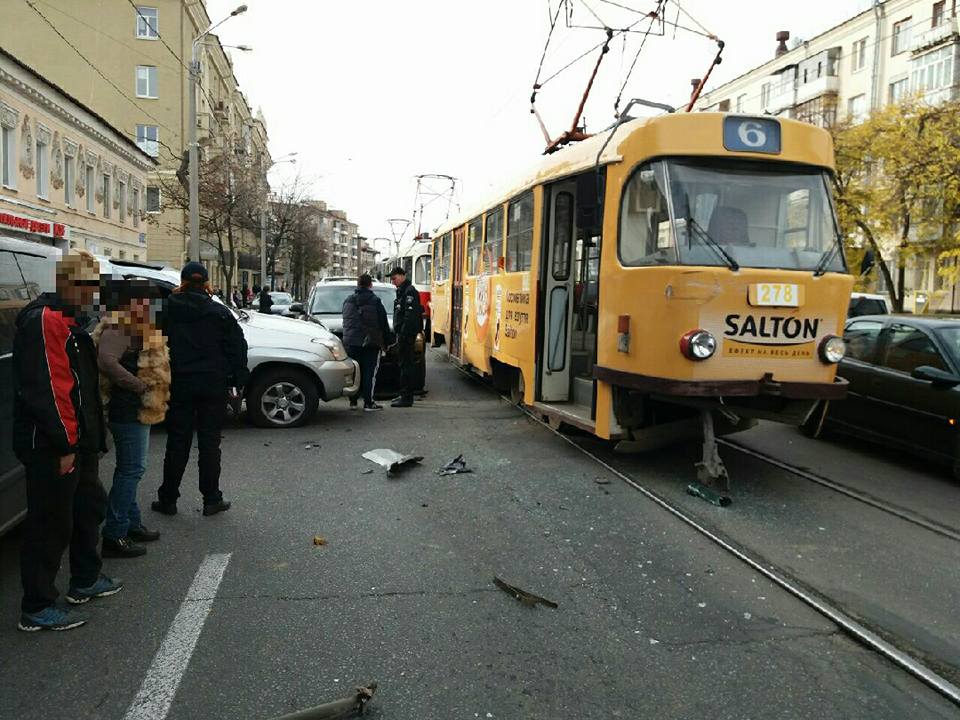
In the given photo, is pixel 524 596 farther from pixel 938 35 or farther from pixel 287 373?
pixel 938 35

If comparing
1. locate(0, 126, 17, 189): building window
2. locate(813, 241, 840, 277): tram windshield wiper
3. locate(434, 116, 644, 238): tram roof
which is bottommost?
locate(813, 241, 840, 277): tram windshield wiper

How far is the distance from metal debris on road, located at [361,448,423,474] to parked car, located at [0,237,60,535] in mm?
3240

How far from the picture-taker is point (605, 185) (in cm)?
716

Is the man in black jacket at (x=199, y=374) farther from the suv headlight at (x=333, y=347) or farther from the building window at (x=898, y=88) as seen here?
the building window at (x=898, y=88)

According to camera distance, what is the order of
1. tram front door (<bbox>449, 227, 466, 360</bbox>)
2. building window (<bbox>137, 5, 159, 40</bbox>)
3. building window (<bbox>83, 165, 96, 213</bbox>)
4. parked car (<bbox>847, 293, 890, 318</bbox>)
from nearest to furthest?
tram front door (<bbox>449, 227, 466, 360</bbox>), parked car (<bbox>847, 293, 890, 318</bbox>), building window (<bbox>83, 165, 96, 213</bbox>), building window (<bbox>137, 5, 159, 40</bbox>)

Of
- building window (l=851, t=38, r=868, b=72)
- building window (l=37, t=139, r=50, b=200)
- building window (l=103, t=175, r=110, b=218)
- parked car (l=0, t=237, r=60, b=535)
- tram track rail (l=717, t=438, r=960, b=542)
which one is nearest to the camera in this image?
parked car (l=0, t=237, r=60, b=535)

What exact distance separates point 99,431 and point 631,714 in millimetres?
2948

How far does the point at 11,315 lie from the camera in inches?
193

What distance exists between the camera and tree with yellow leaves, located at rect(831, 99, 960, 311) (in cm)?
2664

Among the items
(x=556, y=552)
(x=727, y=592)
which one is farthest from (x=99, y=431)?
(x=727, y=592)

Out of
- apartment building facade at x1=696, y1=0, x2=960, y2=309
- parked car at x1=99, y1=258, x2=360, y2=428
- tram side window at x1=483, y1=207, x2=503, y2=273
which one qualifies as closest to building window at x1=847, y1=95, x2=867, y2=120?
apartment building facade at x1=696, y1=0, x2=960, y2=309

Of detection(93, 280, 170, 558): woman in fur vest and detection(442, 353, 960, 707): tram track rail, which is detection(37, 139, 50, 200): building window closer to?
detection(93, 280, 170, 558): woman in fur vest

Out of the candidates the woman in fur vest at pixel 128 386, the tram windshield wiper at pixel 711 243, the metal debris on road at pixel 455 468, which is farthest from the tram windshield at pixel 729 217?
the woman in fur vest at pixel 128 386

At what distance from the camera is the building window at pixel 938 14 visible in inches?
1490
